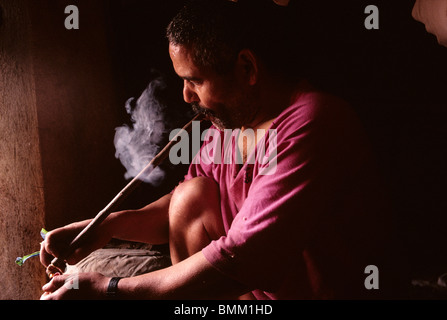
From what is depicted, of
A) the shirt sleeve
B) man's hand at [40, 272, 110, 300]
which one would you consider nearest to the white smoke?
man's hand at [40, 272, 110, 300]

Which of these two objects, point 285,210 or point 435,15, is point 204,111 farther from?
point 435,15

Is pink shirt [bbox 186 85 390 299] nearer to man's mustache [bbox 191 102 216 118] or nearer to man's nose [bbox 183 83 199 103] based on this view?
man's mustache [bbox 191 102 216 118]

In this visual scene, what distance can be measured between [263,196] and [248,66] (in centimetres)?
80

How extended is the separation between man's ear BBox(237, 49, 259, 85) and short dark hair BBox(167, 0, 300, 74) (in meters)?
0.03

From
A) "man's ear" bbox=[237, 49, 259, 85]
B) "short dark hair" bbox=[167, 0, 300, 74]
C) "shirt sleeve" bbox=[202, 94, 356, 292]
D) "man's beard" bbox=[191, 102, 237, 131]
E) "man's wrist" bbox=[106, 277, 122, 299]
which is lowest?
"man's wrist" bbox=[106, 277, 122, 299]

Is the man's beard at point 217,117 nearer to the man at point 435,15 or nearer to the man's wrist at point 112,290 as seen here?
the man's wrist at point 112,290

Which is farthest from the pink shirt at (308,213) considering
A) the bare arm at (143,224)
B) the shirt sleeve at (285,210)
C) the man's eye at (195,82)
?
the bare arm at (143,224)

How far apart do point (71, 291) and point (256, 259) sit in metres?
1.01

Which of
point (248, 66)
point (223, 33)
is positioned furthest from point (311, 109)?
point (223, 33)

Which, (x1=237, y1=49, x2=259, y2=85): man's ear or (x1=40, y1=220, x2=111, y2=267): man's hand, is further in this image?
(x1=40, y1=220, x2=111, y2=267): man's hand

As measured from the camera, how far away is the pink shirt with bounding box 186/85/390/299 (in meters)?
1.68

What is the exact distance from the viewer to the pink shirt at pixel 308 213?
1.68 m

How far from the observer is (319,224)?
1834 millimetres

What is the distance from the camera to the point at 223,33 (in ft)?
6.56
